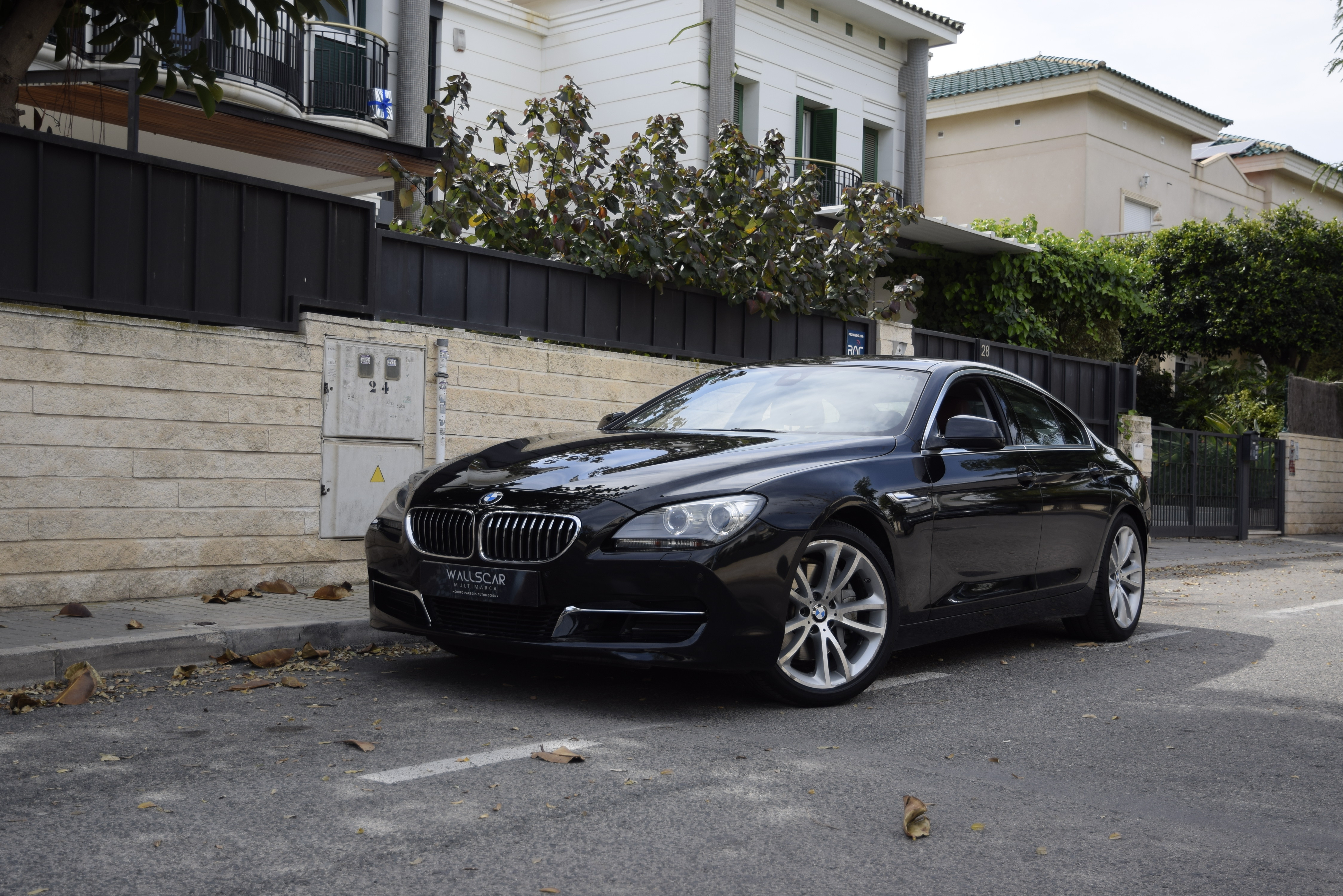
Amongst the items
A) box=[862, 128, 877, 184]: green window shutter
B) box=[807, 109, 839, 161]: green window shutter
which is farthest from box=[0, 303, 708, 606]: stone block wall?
box=[862, 128, 877, 184]: green window shutter

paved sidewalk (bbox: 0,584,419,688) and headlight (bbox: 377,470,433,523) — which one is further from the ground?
headlight (bbox: 377,470,433,523)

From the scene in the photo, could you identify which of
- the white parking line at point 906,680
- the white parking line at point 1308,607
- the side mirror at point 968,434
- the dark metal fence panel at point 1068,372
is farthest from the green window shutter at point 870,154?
the white parking line at point 906,680

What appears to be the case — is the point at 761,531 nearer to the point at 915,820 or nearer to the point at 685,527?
the point at 685,527

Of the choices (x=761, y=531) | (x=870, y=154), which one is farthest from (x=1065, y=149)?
(x=761, y=531)

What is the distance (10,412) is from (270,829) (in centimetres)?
456

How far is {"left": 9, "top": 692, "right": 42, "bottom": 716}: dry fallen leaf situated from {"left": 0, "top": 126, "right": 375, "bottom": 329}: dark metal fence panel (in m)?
3.01

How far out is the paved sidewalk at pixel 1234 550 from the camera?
14641 mm

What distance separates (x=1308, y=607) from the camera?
9.95 m

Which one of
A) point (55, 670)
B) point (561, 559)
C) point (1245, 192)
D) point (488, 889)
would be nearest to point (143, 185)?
point (55, 670)

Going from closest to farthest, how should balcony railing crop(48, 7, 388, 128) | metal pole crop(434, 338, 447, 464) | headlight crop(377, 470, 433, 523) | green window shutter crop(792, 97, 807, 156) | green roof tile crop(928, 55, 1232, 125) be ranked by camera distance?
headlight crop(377, 470, 433, 523) → metal pole crop(434, 338, 447, 464) → balcony railing crop(48, 7, 388, 128) → green window shutter crop(792, 97, 807, 156) → green roof tile crop(928, 55, 1232, 125)

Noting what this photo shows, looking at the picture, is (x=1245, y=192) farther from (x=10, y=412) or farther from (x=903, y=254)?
(x=10, y=412)

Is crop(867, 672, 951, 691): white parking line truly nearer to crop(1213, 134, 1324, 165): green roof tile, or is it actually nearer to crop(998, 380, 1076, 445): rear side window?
crop(998, 380, 1076, 445): rear side window

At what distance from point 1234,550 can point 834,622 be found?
1341 centimetres

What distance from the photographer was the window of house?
1326 inches
